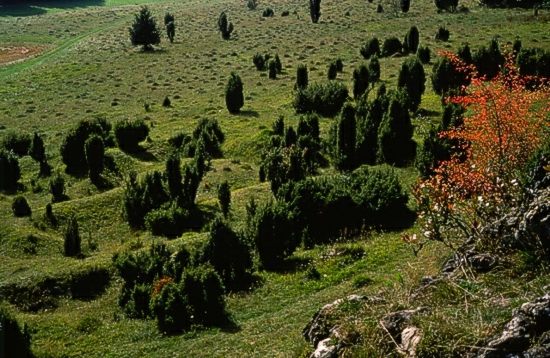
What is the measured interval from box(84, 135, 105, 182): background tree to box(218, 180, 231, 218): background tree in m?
12.7

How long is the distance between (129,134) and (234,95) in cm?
1087

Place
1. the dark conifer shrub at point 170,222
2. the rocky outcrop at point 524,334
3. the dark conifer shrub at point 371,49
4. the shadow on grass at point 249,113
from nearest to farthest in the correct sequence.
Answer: the rocky outcrop at point 524,334
the dark conifer shrub at point 170,222
the shadow on grass at point 249,113
the dark conifer shrub at point 371,49

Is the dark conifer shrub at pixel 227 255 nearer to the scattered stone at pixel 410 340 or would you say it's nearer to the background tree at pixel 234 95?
the scattered stone at pixel 410 340

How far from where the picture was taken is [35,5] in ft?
412

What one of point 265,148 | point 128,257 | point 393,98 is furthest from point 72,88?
point 128,257

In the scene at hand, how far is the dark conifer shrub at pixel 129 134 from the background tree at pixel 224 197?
50.2 ft

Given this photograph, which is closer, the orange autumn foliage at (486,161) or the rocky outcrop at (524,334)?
the rocky outcrop at (524,334)

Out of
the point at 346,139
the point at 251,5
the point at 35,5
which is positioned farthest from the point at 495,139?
the point at 35,5

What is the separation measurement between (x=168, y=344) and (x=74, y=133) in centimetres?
2823

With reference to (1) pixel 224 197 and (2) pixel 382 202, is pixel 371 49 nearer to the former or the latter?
(1) pixel 224 197

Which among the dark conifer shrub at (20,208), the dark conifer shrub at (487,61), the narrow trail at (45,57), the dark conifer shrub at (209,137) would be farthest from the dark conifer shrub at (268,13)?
the dark conifer shrub at (20,208)

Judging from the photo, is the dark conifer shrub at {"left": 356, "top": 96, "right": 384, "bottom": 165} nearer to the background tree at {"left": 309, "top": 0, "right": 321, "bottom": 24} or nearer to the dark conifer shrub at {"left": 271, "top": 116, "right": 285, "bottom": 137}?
the dark conifer shrub at {"left": 271, "top": 116, "right": 285, "bottom": 137}

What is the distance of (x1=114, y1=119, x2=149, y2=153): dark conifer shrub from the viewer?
45.7 metres

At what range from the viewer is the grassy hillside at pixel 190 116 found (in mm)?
21203
